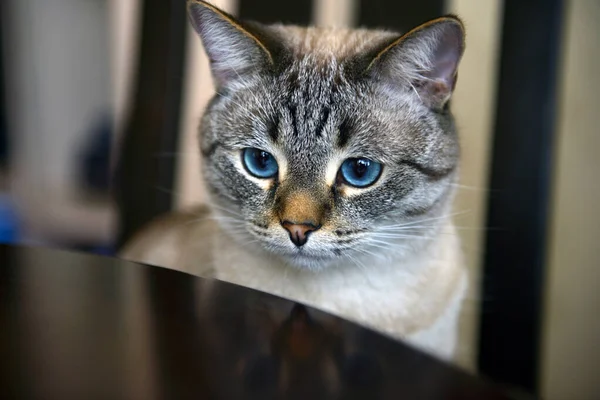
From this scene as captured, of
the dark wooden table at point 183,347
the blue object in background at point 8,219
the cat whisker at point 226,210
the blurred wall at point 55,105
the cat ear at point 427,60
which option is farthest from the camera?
the blue object in background at point 8,219

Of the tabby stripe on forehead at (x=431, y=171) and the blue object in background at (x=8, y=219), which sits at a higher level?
the tabby stripe on forehead at (x=431, y=171)

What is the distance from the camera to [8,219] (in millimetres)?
2199

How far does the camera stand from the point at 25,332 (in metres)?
0.68

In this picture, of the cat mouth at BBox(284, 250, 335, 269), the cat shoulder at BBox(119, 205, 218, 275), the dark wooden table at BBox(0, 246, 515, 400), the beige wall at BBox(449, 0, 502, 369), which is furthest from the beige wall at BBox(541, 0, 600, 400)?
the dark wooden table at BBox(0, 246, 515, 400)

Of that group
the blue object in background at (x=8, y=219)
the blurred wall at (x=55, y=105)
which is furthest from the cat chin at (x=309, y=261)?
the blue object in background at (x=8, y=219)

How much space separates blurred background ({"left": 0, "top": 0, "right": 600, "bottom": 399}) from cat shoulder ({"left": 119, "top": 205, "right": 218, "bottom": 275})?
92 millimetres

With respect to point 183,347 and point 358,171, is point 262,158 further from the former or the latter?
point 183,347

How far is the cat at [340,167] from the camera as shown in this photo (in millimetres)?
1055

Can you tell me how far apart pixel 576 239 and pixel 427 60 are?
76 cm

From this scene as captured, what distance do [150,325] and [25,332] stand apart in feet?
0.44

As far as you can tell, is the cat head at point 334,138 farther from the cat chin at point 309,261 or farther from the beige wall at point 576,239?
the beige wall at point 576,239

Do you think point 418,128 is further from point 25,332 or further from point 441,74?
point 25,332

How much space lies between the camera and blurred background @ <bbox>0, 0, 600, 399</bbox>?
1.36 metres

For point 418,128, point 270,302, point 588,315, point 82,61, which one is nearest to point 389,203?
point 418,128
